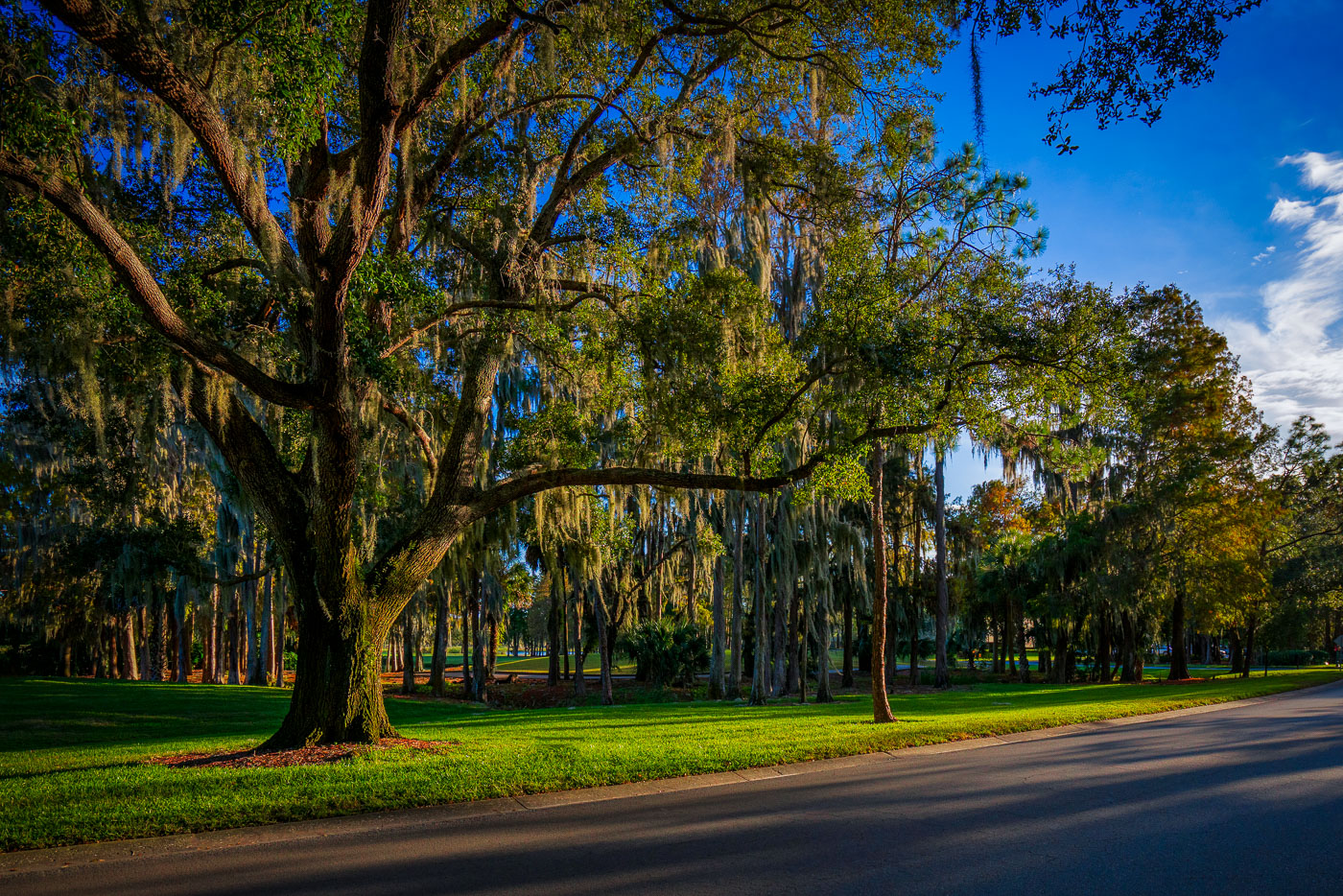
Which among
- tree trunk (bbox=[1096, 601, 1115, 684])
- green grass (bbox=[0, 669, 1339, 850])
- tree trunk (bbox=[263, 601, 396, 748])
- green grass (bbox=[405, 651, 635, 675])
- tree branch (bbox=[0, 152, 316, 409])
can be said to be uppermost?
tree branch (bbox=[0, 152, 316, 409])

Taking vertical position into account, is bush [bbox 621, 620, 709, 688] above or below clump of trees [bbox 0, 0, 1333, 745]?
below

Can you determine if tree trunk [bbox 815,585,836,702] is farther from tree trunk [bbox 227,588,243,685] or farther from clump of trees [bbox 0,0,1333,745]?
tree trunk [bbox 227,588,243,685]

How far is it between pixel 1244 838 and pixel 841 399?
6449mm

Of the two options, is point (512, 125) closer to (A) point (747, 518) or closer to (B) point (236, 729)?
(B) point (236, 729)

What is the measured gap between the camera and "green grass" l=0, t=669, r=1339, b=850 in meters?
6.03

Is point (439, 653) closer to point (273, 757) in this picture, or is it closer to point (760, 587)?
point (760, 587)

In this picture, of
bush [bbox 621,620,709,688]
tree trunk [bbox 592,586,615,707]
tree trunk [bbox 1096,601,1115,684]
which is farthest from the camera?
tree trunk [bbox 1096,601,1115,684]

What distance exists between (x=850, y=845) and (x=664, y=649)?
23.6 metres

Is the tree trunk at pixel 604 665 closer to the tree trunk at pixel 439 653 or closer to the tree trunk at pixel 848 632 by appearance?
the tree trunk at pixel 439 653

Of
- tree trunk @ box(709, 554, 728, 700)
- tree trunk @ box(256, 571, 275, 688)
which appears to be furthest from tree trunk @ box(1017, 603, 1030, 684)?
tree trunk @ box(256, 571, 275, 688)

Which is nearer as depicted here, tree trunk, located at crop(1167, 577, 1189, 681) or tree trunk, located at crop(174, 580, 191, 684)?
tree trunk, located at crop(174, 580, 191, 684)

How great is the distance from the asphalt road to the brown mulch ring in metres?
2.53

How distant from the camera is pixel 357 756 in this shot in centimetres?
805

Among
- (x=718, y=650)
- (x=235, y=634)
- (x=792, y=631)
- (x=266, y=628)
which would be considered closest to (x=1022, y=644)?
(x=792, y=631)
